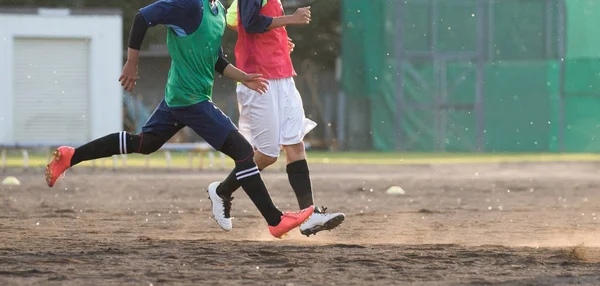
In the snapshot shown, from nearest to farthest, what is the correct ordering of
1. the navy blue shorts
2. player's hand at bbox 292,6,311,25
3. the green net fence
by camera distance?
the navy blue shorts < player's hand at bbox 292,6,311,25 < the green net fence

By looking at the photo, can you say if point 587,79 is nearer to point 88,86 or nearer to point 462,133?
point 462,133

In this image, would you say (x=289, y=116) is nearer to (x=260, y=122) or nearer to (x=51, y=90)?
(x=260, y=122)

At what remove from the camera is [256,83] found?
795cm

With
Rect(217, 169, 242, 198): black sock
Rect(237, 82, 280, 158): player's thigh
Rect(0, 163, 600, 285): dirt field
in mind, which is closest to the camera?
Rect(0, 163, 600, 285): dirt field

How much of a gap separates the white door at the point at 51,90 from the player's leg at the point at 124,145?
22.0 m

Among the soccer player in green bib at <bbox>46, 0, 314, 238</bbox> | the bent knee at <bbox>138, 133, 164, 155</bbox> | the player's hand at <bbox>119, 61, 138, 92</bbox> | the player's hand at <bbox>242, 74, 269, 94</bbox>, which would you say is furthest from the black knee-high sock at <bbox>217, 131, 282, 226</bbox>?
the player's hand at <bbox>119, 61, 138, 92</bbox>

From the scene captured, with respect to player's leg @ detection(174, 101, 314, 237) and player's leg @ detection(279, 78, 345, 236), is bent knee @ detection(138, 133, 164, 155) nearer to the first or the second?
player's leg @ detection(174, 101, 314, 237)

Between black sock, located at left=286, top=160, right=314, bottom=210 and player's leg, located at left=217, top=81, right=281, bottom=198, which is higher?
player's leg, located at left=217, top=81, right=281, bottom=198

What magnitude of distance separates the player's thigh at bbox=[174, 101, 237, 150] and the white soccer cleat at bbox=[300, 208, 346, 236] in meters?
0.77

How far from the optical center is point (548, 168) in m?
21.2

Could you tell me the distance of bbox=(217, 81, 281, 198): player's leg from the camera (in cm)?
831

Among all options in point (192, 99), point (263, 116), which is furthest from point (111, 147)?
point (263, 116)

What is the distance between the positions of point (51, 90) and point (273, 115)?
888 inches

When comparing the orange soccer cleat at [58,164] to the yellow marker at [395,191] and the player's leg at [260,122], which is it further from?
the yellow marker at [395,191]
